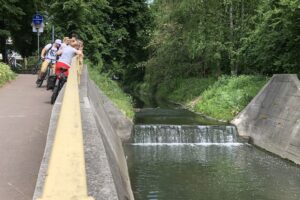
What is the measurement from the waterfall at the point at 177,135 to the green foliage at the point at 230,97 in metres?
3.33

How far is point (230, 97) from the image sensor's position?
24500 mm

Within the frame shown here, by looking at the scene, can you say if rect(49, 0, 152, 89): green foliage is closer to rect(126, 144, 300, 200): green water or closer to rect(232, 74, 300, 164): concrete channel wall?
rect(126, 144, 300, 200): green water

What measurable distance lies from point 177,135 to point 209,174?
18.6 feet

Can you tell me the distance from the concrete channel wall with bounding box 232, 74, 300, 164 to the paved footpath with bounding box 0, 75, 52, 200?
8724 millimetres

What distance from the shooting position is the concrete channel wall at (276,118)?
16.8 m

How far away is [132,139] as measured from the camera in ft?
64.4

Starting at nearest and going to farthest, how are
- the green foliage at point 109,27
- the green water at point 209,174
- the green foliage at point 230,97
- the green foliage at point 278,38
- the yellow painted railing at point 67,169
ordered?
the yellow painted railing at point 67,169, the green water at point 209,174, the green foliage at point 278,38, the green foliage at point 230,97, the green foliage at point 109,27

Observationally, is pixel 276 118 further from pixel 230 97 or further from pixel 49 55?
pixel 49 55

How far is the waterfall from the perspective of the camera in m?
19.8

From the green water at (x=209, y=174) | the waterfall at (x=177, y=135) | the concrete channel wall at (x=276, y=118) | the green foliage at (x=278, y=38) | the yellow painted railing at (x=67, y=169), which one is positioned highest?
the green foliage at (x=278, y=38)

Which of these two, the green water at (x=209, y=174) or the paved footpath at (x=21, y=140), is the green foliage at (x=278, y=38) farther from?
the paved footpath at (x=21, y=140)

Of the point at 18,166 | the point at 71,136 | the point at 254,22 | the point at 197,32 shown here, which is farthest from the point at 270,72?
the point at 71,136

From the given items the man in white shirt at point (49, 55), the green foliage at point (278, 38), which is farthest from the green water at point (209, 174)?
the green foliage at point (278, 38)

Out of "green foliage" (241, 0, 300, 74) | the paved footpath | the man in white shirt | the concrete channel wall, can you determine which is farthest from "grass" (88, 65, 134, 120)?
"green foliage" (241, 0, 300, 74)
